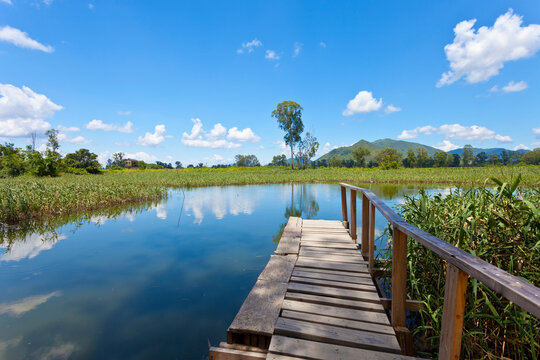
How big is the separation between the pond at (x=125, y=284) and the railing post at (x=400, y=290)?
80.0 inches

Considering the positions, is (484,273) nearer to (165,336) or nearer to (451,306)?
(451,306)

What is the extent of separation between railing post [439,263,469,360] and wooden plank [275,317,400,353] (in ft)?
2.23

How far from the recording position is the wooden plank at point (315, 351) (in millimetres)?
1812

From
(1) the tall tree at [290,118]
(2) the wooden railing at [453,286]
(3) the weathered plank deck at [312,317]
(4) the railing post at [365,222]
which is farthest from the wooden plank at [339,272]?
(1) the tall tree at [290,118]

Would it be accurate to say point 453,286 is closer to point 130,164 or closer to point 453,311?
point 453,311

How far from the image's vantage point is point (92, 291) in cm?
389

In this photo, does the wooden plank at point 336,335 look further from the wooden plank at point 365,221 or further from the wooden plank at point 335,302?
the wooden plank at point 365,221

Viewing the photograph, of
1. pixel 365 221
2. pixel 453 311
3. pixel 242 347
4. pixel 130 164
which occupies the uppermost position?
pixel 130 164

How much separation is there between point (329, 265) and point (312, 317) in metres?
1.33

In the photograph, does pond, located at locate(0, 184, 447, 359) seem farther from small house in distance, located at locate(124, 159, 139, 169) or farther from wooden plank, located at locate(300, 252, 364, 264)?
small house in distance, located at locate(124, 159, 139, 169)

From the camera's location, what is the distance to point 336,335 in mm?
2031

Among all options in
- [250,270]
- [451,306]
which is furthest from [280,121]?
[451,306]

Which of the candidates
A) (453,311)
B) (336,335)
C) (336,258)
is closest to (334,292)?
(336,335)

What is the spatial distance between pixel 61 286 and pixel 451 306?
5.44m
